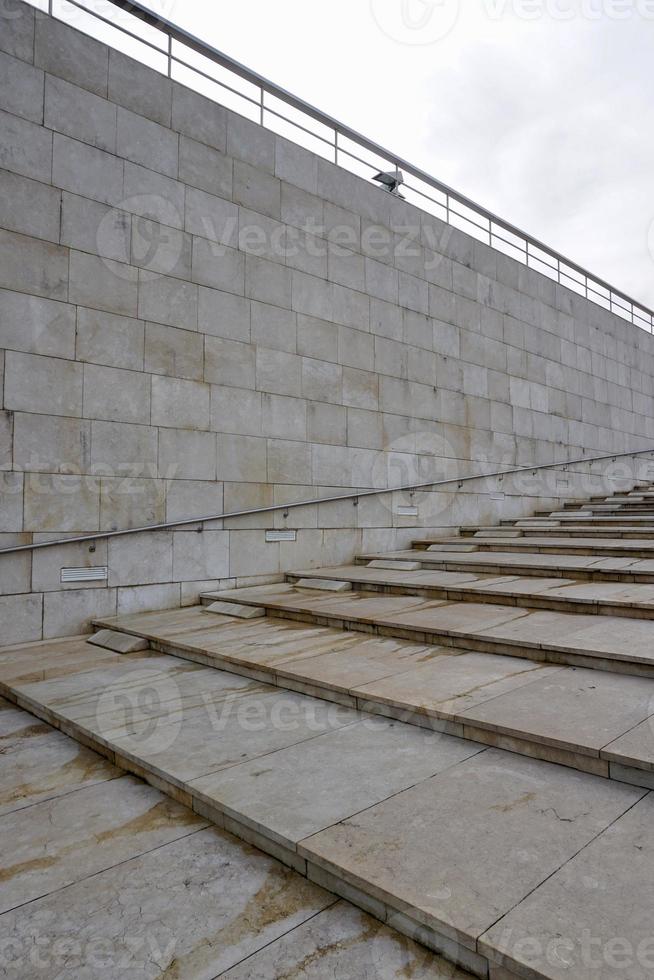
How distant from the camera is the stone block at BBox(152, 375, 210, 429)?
23.9 ft

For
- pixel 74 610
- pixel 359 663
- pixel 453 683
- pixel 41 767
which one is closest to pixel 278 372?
pixel 74 610

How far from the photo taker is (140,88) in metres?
7.42

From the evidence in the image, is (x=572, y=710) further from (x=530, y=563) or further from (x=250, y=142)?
(x=250, y=142)

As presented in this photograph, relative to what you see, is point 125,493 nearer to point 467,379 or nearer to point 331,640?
point 331,640

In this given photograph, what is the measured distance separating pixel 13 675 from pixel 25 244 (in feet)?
13.9

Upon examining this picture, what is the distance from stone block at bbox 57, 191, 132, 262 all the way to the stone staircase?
4.03m

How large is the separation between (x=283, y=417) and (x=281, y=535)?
1.58m

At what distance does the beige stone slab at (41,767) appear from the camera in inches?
125

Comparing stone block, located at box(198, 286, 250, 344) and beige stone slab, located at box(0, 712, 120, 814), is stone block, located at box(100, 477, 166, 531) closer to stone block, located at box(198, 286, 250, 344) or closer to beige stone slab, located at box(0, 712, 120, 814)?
stone block, located at box(198, 286, 250, 344)

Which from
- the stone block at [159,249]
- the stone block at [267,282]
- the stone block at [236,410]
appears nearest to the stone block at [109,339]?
the stone block at [159,249]

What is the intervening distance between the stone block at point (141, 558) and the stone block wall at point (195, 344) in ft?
0.08

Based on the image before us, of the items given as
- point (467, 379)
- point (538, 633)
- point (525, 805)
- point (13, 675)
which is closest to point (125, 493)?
point (13, 675)

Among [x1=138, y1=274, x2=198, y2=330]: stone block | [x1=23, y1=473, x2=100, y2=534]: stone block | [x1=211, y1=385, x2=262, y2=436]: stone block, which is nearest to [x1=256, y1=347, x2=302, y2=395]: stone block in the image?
[x1=211, y1=385, x2=262, y2=436]: stone block

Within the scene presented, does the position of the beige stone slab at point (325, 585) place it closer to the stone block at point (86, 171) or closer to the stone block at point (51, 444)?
the stone block at point (51, 444)
